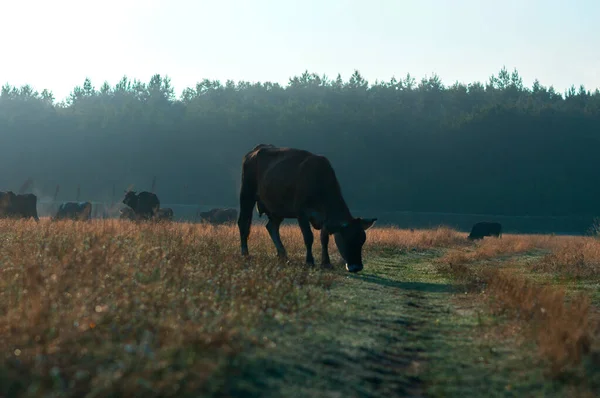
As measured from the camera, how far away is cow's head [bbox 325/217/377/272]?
14.1 meters

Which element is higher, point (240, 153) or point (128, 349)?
point (240, 153)

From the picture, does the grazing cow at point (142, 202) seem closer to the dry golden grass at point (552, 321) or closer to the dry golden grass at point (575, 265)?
the dry golden grass at point (575, 265)

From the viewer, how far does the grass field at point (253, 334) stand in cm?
504

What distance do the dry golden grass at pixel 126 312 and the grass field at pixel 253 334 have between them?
2 centimetres

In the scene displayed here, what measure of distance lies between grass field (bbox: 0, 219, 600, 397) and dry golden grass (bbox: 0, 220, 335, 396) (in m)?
0.02

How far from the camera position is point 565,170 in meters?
97.0

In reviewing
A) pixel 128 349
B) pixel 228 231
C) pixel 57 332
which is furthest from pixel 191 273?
pixel 228 231

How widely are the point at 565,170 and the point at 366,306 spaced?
305 ft

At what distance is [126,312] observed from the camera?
6.51 metres

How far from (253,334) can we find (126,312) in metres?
1.06

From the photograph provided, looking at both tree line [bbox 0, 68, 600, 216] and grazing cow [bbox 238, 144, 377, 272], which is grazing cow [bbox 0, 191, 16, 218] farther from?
tree line [bbox 0, 68, 600, 216]

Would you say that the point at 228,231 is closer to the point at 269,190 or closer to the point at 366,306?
the point at 269,190

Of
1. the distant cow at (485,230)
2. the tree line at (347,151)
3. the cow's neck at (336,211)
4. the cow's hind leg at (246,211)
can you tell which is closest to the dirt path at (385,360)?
the cow's neck at (336,211)

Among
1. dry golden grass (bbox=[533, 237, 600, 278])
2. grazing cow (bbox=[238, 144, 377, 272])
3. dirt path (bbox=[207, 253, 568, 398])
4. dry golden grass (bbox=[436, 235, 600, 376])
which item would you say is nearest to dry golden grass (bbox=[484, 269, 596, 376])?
dry golden grass (bbox=[436, 235, 600, 376])
